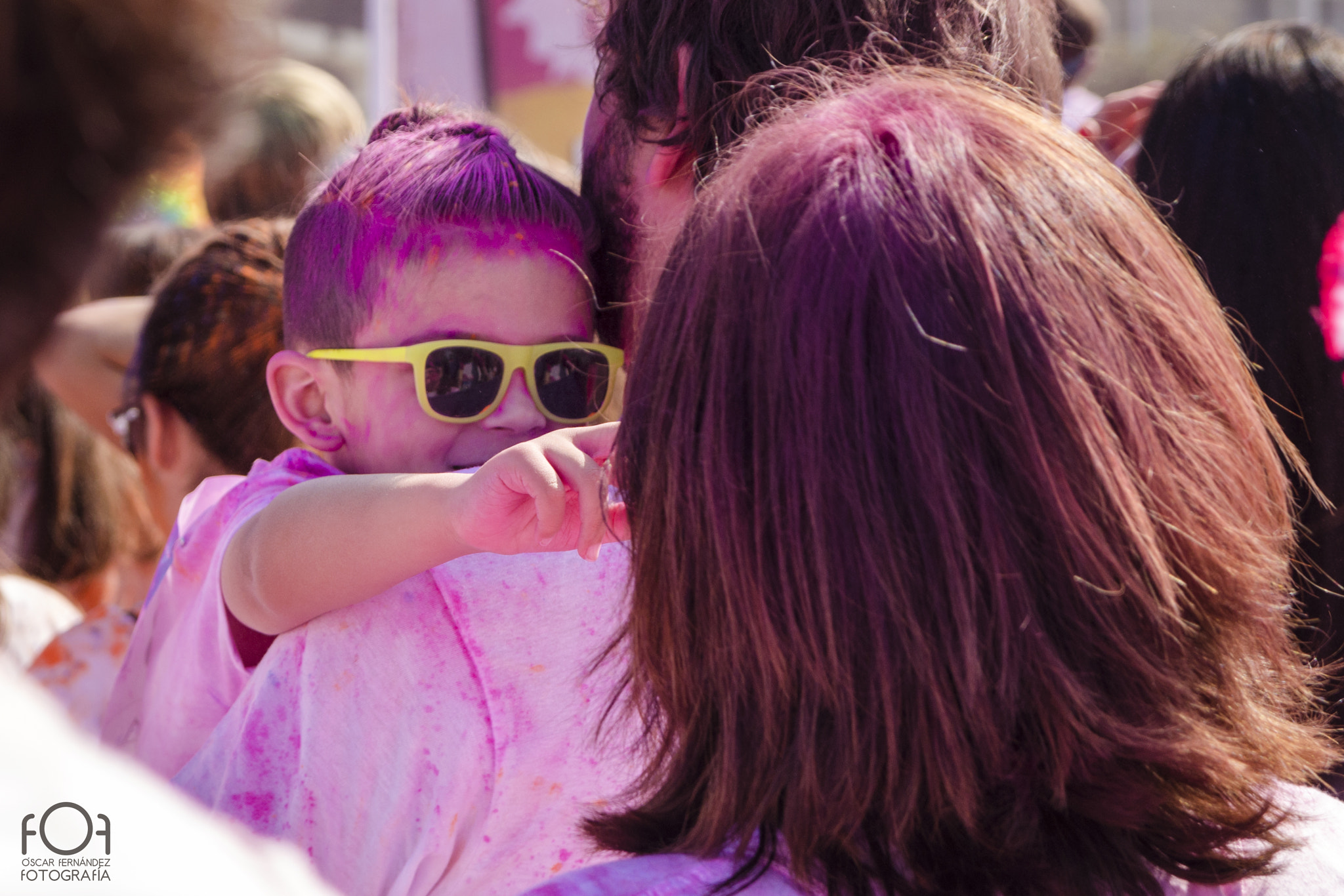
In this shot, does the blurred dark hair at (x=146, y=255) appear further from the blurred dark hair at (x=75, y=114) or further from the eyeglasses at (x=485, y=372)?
the blurred dark hair at (x=75, y=114)

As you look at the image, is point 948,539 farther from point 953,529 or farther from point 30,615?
point 30,615

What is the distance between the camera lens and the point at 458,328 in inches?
62.7

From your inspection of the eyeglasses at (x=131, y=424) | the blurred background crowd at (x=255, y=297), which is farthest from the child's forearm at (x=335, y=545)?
the eyeglasses at (x=131, y=424)

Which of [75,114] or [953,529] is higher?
[75,114]

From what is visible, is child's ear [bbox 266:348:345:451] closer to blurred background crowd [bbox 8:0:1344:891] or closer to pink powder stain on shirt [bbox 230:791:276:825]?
blurred background crowd [bbox 8:0:1344:891]

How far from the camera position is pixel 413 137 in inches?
65.6

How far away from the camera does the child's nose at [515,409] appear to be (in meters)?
1.60

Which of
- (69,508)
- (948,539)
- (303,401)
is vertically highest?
(948,539)

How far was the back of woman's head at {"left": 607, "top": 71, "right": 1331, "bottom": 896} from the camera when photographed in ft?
2.76

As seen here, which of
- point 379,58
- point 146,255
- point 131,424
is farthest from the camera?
point 379,58

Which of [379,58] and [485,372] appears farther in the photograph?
[379,58]

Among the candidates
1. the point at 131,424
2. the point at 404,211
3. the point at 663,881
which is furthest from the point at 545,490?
the point at 131,424

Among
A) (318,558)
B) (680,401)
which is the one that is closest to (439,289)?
(318,558)

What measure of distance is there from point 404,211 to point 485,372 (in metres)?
0.26
